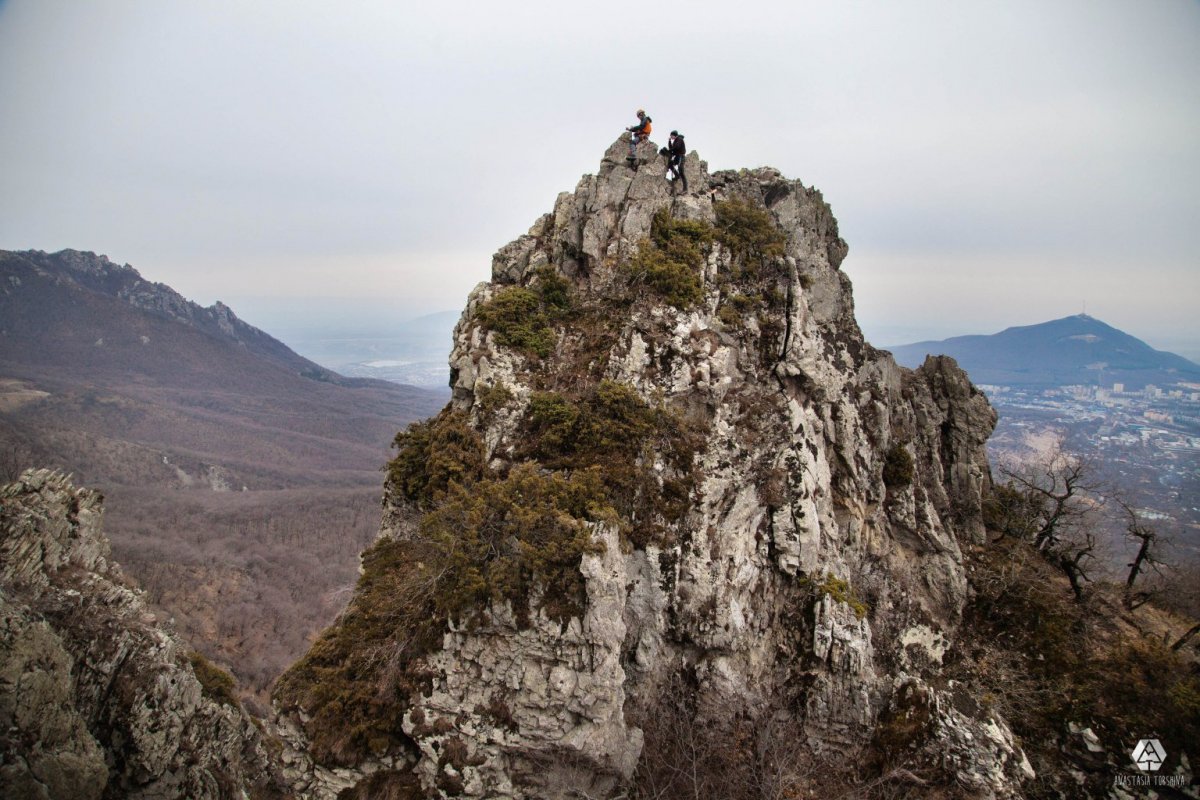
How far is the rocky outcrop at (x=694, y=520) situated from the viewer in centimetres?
1220

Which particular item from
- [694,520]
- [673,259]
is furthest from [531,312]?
[694,520]

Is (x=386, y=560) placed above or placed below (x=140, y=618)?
above

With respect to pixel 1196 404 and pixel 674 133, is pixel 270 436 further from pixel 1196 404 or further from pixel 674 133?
pixel 1196 404

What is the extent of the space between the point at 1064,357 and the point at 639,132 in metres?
220

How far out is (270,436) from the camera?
142 m

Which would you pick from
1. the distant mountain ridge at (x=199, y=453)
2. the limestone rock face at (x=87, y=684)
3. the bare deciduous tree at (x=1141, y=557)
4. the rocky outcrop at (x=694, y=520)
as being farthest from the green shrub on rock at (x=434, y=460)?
the bare deciduous tree at (x=1141, y=557)

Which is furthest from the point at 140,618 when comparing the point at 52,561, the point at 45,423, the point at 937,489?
the point at 45,423

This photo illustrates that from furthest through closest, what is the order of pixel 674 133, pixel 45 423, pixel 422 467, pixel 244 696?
pixel 45 423 → pixel 244 696 → pixel 674 133 → pixel 422 467

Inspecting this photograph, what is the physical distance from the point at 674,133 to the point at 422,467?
14.7 meters

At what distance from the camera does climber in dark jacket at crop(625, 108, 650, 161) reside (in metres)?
19.6

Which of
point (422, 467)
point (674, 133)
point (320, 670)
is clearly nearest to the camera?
point (320, 670)
